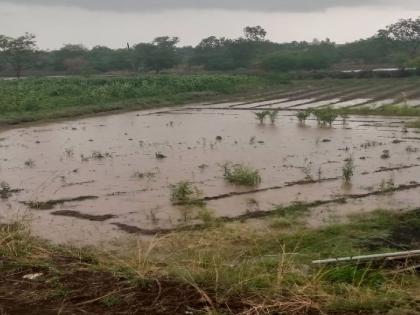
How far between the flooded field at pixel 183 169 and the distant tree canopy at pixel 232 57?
28.6m

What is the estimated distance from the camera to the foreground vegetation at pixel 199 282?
415 cm

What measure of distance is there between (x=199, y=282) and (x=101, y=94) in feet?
77.5

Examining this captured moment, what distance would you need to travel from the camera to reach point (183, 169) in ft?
38.4

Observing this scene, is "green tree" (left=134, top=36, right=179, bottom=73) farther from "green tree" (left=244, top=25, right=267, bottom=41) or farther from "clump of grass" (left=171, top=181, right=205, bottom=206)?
"clump of grass" (left=171, top=181, right=205, bottom=206)

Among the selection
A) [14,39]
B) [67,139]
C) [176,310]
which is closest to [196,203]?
[176,310]

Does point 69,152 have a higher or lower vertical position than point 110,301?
lower

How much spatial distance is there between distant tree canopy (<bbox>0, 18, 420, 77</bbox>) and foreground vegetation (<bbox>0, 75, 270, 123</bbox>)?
1276cm

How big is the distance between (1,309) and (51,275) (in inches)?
28.5

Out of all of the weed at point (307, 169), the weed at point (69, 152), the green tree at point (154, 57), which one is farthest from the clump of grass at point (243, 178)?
the green tree at point (154, 57)

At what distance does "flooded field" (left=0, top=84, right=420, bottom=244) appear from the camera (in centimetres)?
847

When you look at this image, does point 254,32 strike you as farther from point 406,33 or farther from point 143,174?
point 143,174

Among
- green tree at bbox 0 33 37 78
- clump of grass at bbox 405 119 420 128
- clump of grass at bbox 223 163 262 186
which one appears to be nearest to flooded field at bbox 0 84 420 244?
clump of grass at bbox 223 163 262 186

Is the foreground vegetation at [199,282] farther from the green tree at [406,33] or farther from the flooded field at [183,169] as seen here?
the green tree at [406,33]

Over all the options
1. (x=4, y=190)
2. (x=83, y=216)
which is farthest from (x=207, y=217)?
(x=4, y=190)
